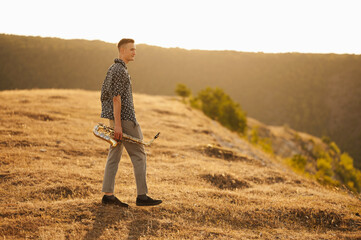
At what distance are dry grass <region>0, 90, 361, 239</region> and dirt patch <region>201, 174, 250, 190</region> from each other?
0.08 feet

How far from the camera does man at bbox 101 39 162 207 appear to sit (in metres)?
4.07

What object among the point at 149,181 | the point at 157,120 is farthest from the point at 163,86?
the point at 149,181

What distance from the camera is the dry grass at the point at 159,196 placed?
394 centimetres

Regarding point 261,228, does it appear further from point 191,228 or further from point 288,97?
point 288,97

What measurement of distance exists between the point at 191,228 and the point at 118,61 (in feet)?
8.46

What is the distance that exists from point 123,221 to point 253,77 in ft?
351

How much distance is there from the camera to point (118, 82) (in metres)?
4.07

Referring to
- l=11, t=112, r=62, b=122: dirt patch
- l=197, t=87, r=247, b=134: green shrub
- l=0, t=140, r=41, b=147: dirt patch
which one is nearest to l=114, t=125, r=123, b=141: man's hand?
l=0, t=140, r=41, b=147: dirt patch

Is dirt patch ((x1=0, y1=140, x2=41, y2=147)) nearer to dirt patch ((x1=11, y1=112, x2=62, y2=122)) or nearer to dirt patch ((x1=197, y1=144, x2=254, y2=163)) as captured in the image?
dirt patch ((x1=11, y1=112, x2=62, y2=122))

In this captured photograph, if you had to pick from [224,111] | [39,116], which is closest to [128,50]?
[39,116]

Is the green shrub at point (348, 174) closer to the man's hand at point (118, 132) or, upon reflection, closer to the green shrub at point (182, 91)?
the green shrub at point (182, 91)

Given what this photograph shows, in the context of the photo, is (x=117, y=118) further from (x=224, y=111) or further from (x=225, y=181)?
(x=224, y=111)

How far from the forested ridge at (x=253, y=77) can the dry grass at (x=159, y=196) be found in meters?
60.6

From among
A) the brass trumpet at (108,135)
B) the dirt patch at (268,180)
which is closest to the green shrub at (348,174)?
the dirt patch at (268,180)
